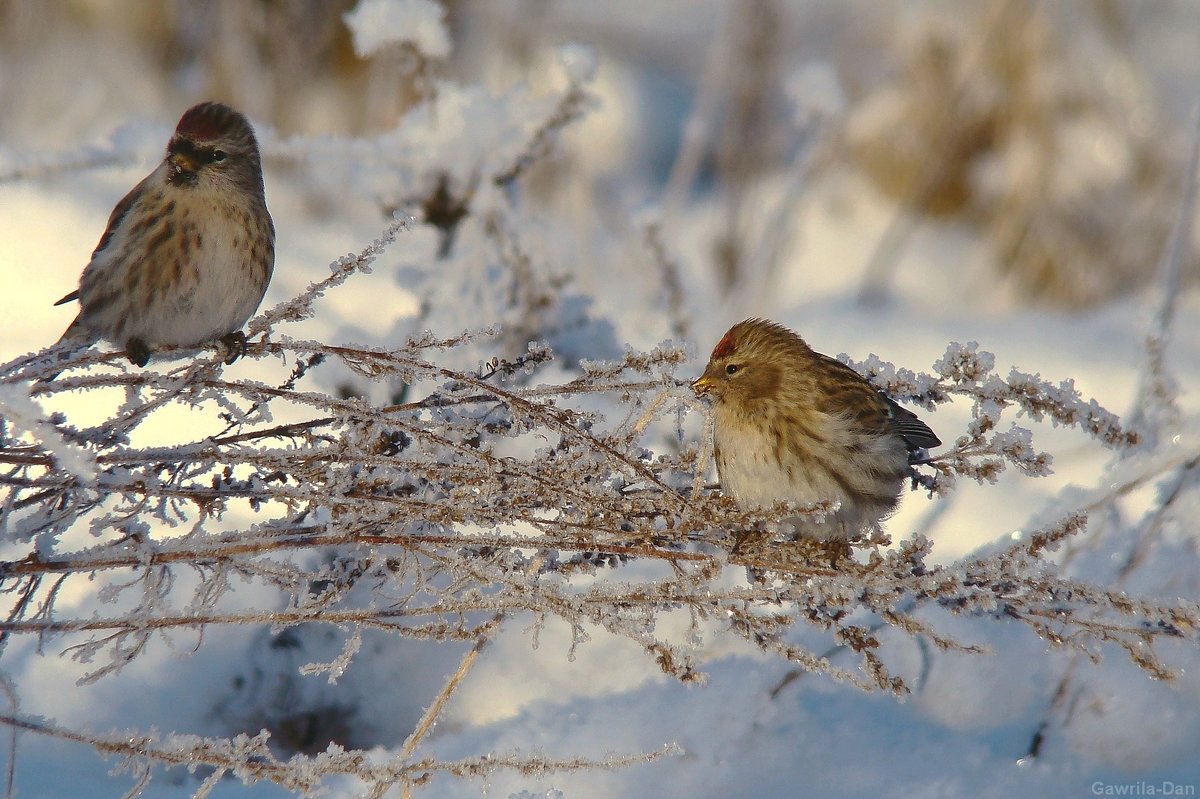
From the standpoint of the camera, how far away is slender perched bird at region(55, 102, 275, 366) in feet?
8.18

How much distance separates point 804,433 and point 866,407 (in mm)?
183

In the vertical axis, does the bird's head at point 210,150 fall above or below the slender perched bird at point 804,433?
above

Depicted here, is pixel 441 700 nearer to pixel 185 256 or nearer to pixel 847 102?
pixel 185 256

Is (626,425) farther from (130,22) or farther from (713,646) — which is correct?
(130,22)

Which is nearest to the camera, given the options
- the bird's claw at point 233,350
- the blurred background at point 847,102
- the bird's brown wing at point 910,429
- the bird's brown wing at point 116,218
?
A: the bird's claw at point 233,350

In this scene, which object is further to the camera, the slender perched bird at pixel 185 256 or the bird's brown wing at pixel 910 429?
the bird's brown wing at pixel 910 429

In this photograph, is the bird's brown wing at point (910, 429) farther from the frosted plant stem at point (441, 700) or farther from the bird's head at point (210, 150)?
the bird's head at point (210, 150)

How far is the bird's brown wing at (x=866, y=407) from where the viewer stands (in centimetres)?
266

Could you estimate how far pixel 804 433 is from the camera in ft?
8.66

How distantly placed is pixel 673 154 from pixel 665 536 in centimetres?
800

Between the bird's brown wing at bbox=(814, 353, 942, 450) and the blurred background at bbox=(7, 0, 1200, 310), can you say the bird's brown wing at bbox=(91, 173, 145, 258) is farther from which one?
the blurred background at bbox=(7, 0, 1200, 310)

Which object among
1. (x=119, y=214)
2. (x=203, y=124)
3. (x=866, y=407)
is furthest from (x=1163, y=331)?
(x=119, y=214)

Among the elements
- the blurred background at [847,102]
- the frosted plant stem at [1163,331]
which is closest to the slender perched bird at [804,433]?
the frosted plant stem at [1163,331]

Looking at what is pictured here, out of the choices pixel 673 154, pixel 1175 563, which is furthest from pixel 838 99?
pixel 673 154
